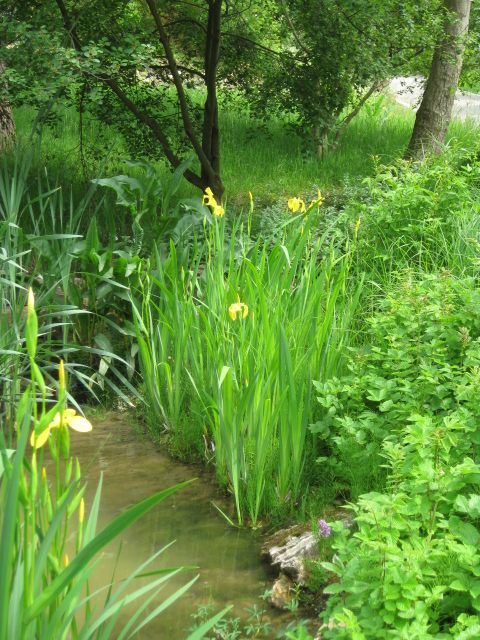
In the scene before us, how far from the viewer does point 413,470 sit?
2.40 metres

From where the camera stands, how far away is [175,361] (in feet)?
12.9

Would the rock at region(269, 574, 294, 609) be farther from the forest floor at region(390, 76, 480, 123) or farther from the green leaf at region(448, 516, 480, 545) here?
the forest floor at region(390, 76, 480, 123)

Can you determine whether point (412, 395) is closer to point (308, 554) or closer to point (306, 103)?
point (308, 554)

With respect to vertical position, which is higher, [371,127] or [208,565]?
[371,127]

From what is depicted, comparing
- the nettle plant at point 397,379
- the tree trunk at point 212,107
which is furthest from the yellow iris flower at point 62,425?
the tree trunk at point 212,107

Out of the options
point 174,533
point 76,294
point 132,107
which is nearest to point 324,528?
point 174,533

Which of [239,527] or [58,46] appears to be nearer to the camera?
[239,527]

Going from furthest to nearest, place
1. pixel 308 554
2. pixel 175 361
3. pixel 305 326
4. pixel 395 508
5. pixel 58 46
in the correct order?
pixel 58 46 → pixel 175 361 → pixel 305 326 → pixel 308 554 → pixel 395 508

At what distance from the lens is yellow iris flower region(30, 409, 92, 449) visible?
63.6 inches

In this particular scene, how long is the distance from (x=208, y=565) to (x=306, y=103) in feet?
13.7

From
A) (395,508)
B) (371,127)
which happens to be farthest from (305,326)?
(371,127)

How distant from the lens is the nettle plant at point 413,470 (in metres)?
2.07

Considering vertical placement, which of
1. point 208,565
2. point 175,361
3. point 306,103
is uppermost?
point 306,103

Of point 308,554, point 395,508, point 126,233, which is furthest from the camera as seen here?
point 126,233
